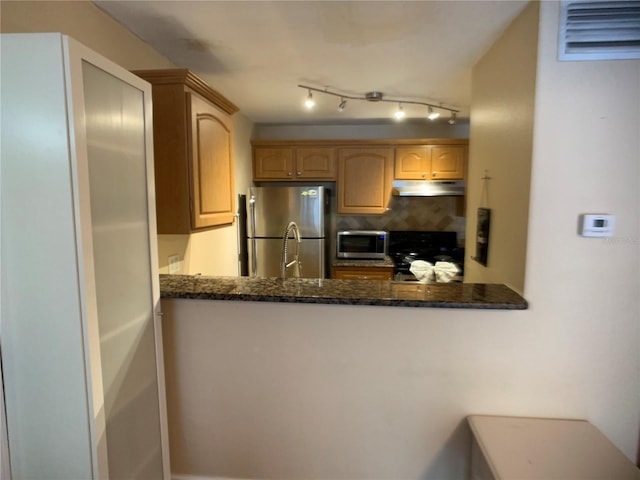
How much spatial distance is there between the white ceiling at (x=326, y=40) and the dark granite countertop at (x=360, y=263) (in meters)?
1.53

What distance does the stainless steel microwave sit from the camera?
3170 millimetres

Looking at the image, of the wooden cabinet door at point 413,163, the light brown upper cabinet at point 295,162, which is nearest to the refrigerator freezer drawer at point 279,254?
the light brown upper cabinet at point 295,162

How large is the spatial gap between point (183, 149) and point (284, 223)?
164 centimetres

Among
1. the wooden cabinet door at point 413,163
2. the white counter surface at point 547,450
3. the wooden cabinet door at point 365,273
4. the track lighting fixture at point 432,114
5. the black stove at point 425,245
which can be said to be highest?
the track lighting fixture at point 432,114

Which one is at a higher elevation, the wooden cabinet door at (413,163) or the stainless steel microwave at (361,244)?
the wooden cabinet door at (413,163)

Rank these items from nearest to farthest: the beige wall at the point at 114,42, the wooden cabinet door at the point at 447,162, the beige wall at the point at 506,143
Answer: the beige wall at the point at 114,42, the beige wall at the point at 506,143, the wooden cabinet door at the point at 447,162

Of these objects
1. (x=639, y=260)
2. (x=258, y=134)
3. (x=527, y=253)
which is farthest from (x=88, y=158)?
(x=258, y=134)

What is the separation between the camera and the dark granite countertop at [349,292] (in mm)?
1188

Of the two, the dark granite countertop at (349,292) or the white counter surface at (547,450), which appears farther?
the dark granite countertop at (349,292)

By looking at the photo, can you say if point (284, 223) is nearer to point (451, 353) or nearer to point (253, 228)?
point (253, 228)

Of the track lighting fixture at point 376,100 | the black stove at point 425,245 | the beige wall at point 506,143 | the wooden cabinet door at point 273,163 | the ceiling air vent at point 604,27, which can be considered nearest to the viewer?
the ceiling air vent at point 604,27

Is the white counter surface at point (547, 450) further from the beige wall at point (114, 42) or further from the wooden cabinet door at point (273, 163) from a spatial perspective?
the wooden cabinet door at point (273, 163)

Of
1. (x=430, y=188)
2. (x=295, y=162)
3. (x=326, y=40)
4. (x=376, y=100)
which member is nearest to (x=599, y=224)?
(x=326, y=40)

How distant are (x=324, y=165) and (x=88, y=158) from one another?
255 cm
